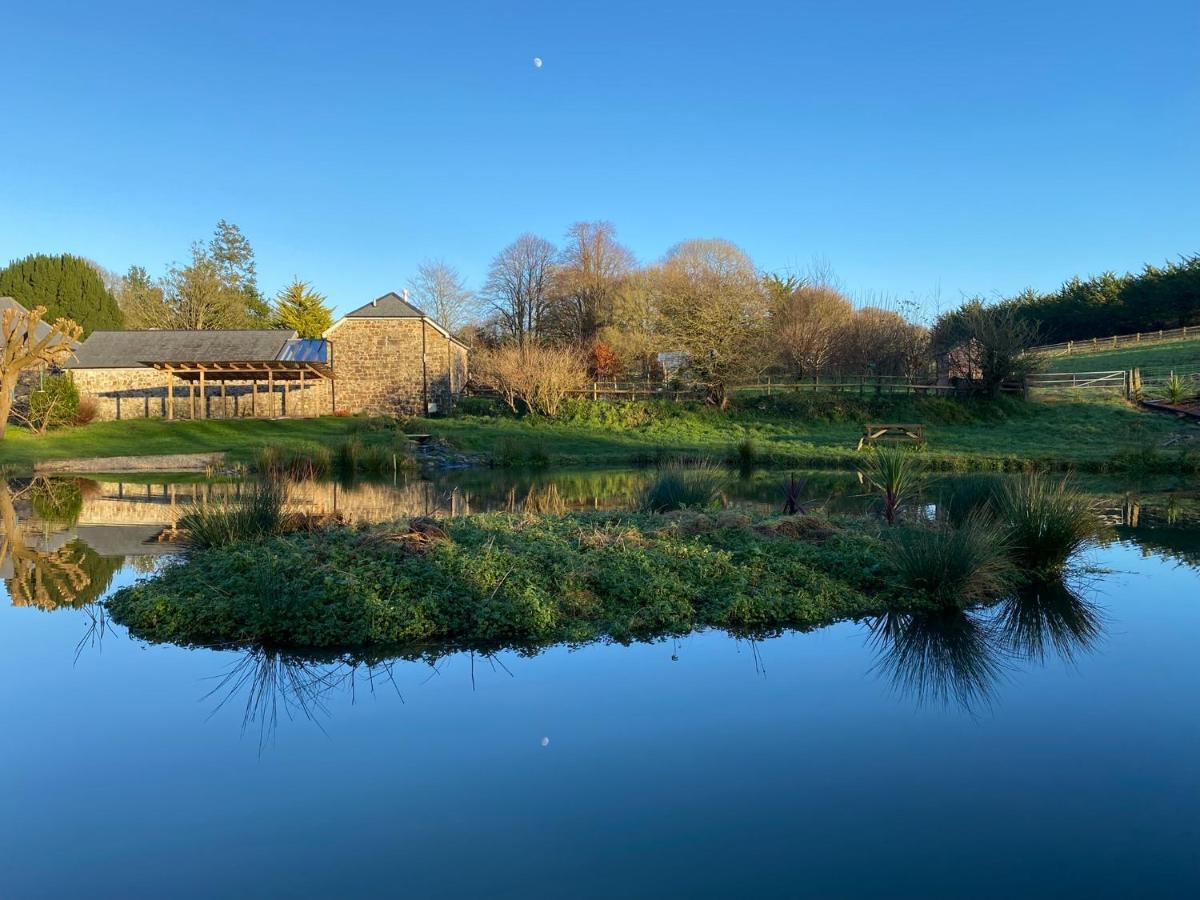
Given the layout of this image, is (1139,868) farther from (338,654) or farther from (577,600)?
(338,654)

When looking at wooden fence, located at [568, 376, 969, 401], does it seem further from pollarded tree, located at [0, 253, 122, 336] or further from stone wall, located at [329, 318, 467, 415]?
pollarded tree, located at [0, 253, 122, 336]

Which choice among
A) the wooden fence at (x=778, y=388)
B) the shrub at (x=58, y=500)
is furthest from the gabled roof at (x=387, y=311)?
the shrub at (x=58, y=500)

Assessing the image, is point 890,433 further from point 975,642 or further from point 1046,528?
point 975,642

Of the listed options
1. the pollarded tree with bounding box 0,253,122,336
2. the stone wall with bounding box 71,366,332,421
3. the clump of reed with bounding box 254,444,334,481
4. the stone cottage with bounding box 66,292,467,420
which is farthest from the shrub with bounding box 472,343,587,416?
the pollarded tree with bounding box 0,253,122,336

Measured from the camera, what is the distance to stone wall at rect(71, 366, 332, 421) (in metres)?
38.9

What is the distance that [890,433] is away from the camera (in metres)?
30.9

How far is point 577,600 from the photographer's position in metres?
7.66

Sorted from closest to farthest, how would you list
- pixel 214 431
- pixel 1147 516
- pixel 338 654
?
pixel 338 654 < pixel 1147 516 < pixel 214 431

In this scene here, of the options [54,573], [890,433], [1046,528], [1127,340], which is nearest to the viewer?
[1046,528]

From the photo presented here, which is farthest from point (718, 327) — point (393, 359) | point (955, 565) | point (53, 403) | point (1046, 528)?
point (955, 565)

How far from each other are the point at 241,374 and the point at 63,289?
27853 millimetres

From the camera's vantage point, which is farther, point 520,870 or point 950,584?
point 950,584

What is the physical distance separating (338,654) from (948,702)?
468 cm

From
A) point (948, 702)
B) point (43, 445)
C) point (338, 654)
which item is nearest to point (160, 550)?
point (338, 654)
